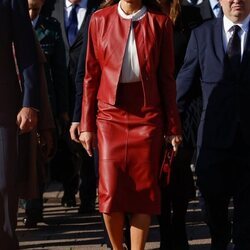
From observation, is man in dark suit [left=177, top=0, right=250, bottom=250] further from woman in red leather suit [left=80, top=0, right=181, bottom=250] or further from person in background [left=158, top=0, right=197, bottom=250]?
person in background [left=158, top=0, right=197, bottom=250]

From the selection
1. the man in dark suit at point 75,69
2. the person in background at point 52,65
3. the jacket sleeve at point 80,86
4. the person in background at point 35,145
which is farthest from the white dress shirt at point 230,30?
the man in dark suit at point 75,69

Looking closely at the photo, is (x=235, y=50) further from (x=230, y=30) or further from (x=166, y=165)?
(x=166, y=165)

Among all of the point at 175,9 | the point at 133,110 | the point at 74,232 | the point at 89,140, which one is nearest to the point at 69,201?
the point at 74,232

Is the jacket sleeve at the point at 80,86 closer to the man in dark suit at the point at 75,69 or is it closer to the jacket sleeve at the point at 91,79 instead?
the jacket sleeve at the point at 91,79

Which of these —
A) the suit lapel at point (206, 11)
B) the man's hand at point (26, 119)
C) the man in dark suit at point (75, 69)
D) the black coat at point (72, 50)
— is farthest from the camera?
the man in dark suit at point (75, 69)

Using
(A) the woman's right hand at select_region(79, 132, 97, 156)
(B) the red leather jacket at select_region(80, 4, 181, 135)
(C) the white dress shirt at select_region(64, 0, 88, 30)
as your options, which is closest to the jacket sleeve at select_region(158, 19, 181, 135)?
(B) the red leather jacket at select_region(80, 4, 181, 135)

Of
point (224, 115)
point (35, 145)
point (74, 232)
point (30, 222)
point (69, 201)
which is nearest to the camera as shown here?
point (224, 115)

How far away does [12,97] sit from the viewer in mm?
6809

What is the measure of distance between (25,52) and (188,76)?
115 centimetres

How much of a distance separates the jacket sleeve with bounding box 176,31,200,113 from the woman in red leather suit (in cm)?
32

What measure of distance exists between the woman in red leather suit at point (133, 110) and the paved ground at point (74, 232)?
1.37 m

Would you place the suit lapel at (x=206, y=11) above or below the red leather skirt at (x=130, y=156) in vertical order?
above

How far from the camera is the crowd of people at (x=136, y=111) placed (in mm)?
6758

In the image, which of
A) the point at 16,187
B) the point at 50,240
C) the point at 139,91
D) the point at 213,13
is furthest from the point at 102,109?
the point at 213,13
